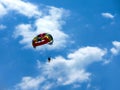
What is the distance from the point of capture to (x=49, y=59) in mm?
67875

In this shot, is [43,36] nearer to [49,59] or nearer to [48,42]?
[48,42]

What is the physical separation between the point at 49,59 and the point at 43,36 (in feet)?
22.8

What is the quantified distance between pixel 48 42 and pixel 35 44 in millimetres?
3886

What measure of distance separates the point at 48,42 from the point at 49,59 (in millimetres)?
5004

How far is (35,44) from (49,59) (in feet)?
19.4

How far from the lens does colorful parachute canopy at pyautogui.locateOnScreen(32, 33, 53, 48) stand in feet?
219

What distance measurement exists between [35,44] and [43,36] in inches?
136

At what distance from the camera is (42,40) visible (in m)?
67.2

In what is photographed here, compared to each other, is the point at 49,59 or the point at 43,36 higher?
the point at 43,36

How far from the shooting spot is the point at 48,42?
220 ft

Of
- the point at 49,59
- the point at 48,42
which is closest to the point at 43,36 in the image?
the point at 48,42

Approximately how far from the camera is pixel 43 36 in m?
66.6

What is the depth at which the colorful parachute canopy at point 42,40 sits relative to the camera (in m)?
66.6
